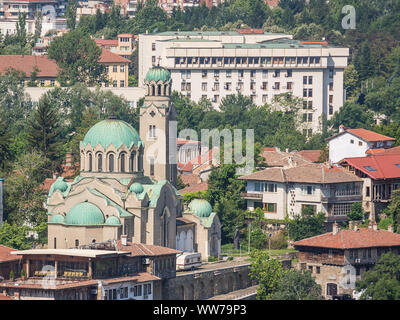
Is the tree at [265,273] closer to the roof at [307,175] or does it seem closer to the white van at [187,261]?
the white van at [187,261]

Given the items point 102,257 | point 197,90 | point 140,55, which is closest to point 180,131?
point 197,90

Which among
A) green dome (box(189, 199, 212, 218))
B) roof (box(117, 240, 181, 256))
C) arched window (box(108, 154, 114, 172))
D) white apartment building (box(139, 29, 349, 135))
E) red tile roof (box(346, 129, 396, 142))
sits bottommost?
roof (box(117, 240, 181, 256))

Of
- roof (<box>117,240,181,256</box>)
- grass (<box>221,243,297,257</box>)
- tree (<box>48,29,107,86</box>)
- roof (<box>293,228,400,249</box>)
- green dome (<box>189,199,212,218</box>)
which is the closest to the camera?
roof (<box>117,240,181,256</box>)

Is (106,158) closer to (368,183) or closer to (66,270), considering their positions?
(66,270)

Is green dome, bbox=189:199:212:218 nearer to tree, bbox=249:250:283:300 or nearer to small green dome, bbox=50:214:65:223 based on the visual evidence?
tree, bbox=249:250:283:300

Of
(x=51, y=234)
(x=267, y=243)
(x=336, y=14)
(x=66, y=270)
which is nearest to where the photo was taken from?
(x=66, y=270)

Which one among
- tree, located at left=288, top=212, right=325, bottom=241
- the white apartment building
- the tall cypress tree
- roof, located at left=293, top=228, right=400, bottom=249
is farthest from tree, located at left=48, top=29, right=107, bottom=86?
roof, located at left=293, top=228, right=400, bottom=249

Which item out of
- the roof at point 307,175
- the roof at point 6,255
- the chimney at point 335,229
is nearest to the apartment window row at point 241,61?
the roof at point 307,175
